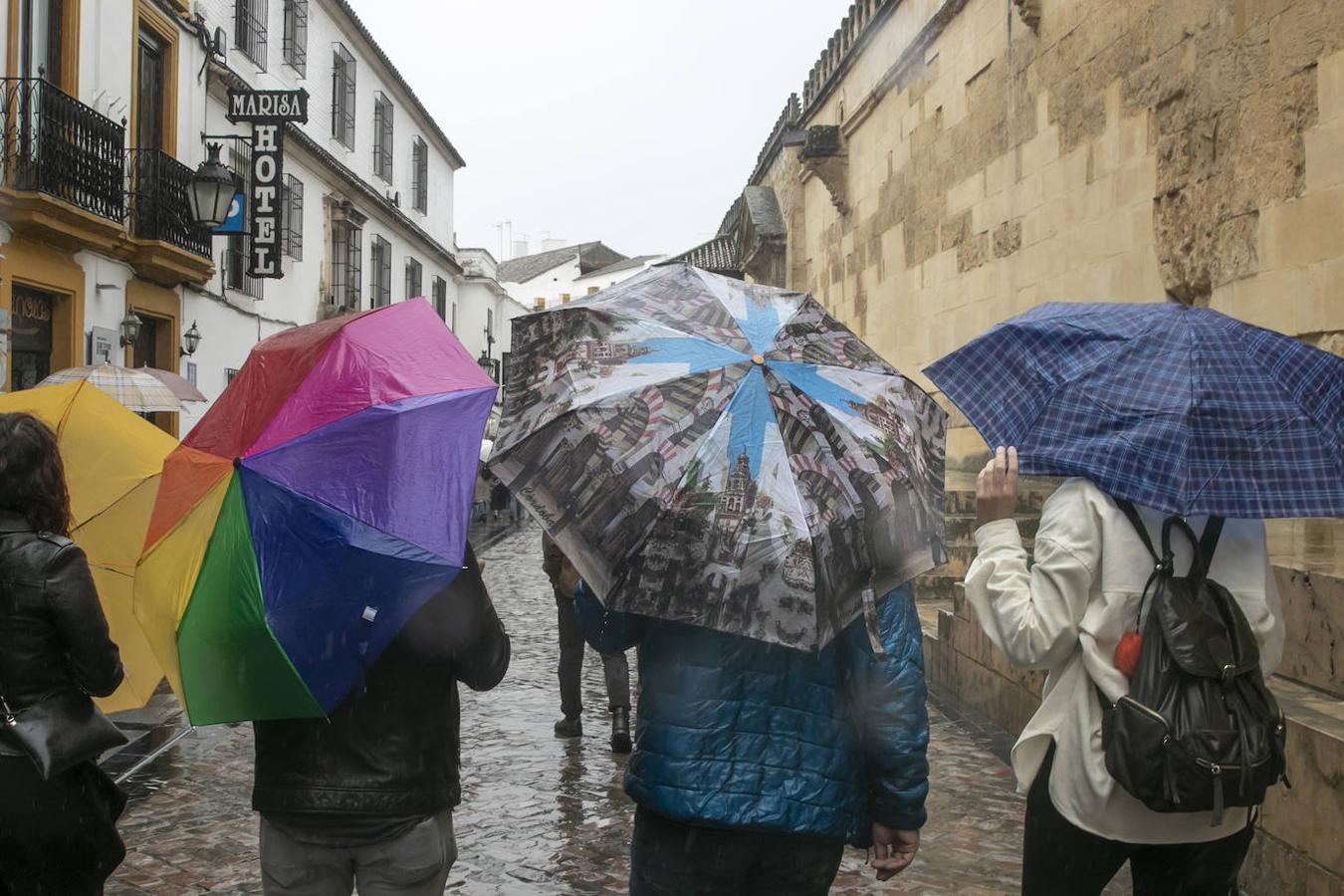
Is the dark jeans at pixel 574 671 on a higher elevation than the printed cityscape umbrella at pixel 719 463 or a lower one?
lower

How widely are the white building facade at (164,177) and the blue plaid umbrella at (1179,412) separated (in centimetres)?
893

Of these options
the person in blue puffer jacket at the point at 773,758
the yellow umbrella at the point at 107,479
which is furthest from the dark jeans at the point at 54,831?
the person in blue puffer jacket at the point at 773,758

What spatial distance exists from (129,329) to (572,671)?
410 inches

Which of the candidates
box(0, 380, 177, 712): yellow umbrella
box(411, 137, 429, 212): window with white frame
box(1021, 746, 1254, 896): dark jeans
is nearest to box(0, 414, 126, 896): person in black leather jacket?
box(0, 380, 177, 712): yellow umbrella

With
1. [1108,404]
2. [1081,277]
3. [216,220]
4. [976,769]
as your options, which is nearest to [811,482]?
[1108,404]

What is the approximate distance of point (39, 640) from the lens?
2941mm

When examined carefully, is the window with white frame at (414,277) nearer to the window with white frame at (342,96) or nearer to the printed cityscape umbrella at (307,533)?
the window with white frame at (342,96)

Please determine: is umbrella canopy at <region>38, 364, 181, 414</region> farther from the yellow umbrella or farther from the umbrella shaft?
the yellow umbrella

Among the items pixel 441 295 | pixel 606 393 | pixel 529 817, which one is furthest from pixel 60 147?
pixel 441 295

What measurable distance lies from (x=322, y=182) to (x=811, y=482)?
23.4m

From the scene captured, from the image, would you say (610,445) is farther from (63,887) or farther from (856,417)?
(63,887)

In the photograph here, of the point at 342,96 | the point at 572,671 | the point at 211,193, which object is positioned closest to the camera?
the point at 572,671

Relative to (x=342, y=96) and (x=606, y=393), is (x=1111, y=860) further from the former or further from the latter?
(x=342, y=96)

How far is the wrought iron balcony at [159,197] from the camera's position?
15.5 m
